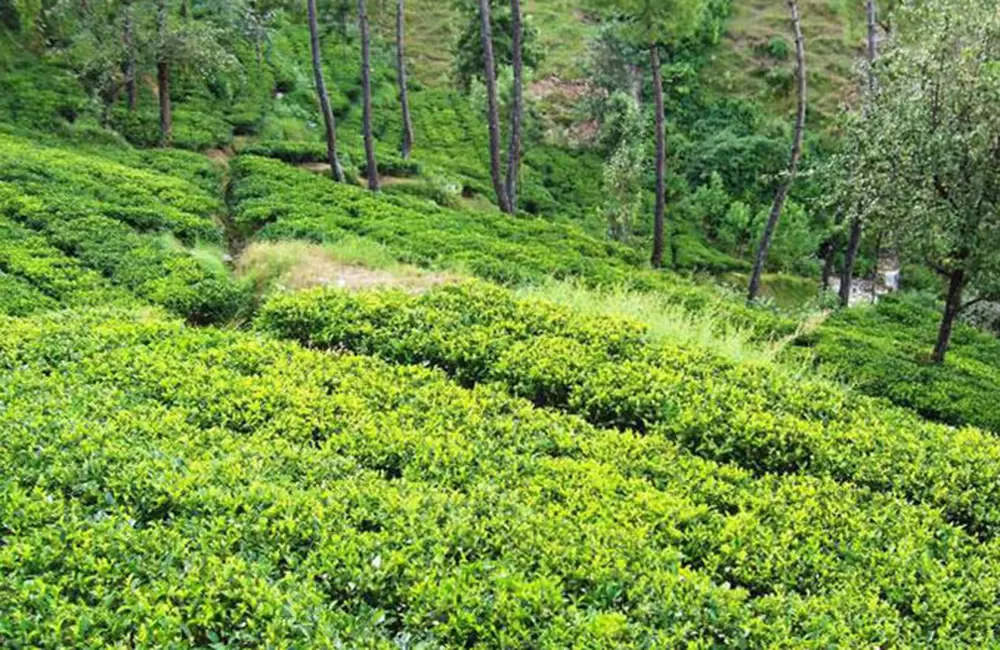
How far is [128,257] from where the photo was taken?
1259 cm

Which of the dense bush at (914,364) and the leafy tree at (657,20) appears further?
the leafy tree at (657,20)

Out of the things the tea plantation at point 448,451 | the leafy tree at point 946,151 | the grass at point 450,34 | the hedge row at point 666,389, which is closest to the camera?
the tea plantation at point 448,451

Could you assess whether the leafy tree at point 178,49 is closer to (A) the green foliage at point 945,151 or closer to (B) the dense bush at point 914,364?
(B) the dense bush at point 914,364

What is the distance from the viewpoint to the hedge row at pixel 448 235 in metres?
14.2

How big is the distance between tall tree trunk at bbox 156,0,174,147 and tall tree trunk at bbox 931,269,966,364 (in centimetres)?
2126

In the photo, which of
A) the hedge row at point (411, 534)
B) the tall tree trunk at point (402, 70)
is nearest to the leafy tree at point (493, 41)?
the tall tree trunk at point (402, 70)

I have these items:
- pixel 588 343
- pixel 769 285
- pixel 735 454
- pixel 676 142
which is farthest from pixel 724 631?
pixel 676 142

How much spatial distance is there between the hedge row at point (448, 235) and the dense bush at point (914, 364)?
3.40ft

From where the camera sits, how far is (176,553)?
4.37m

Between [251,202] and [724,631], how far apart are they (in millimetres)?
16325

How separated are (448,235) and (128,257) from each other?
21.7 feet

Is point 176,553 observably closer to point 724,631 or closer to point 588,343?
point 724,631

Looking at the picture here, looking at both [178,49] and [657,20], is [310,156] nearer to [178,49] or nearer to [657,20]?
[178,49]

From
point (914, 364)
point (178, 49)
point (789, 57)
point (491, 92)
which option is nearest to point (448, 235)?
point (491, 92)
